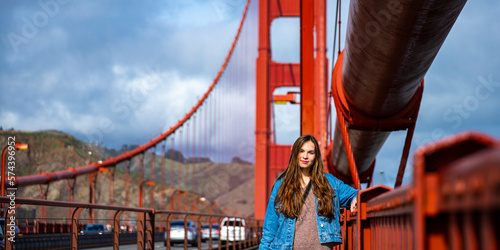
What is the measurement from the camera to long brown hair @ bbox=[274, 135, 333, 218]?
119 inches

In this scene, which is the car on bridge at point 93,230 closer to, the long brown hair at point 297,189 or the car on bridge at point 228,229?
the long brown hair at point 297,189

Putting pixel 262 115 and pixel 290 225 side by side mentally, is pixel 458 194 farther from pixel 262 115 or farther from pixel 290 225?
Answer: pixel 262 115

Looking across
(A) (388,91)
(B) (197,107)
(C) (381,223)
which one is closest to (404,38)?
(A) (388,91)

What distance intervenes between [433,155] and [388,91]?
5748 mm

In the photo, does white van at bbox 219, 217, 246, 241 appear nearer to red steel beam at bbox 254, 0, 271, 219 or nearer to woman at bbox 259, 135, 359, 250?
woman at bbox 259, 135, 359, 250

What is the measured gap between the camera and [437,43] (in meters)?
5.00

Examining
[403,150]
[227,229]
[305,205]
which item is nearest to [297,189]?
[305,205]

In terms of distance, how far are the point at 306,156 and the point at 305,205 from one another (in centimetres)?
25

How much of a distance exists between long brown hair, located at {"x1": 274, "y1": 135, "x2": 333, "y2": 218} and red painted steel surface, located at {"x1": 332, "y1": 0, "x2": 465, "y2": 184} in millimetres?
1617

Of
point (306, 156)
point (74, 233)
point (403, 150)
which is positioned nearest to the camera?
point (306, 156)

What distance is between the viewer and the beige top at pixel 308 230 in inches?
119

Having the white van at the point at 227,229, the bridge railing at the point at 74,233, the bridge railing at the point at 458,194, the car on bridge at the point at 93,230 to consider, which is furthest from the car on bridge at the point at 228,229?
the bridge railing at the point at 458,194

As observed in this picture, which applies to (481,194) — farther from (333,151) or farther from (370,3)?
(333,151)

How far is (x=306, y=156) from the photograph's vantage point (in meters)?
3.16
